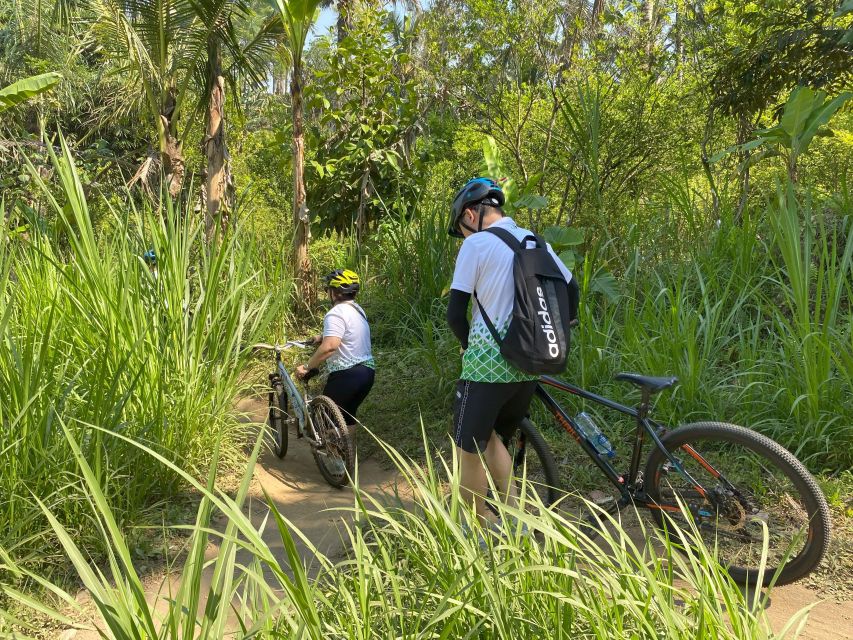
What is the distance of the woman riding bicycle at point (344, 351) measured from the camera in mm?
5250

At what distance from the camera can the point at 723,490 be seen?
10.8 ft

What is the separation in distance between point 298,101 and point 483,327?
15.6ft

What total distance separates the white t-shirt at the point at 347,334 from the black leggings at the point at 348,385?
0.04 m

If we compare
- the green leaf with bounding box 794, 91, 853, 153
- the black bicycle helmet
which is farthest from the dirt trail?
the green leaf with bounding box 794, 91, 853, 153

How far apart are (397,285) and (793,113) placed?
400cm

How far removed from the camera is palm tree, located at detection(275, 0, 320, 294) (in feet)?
22.1

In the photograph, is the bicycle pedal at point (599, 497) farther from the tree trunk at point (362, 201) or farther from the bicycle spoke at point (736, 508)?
the tree trunk at point (362, 201)

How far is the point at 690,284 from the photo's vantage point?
5488 mm

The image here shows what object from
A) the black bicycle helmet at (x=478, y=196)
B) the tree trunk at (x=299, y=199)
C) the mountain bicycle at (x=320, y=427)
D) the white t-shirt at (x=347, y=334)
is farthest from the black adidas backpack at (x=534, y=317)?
the tree trunk at (x=299, y=199)

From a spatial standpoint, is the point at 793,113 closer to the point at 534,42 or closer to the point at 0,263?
the point at 534,42

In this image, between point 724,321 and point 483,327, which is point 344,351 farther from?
point 724,321

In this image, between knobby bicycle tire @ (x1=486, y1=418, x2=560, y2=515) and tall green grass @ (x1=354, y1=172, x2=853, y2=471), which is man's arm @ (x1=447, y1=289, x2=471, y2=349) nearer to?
knobby bicycle tire @ (x1=486, y1=418, x2=560, y2=515)

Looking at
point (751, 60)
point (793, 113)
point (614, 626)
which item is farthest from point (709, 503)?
point (751, 60)

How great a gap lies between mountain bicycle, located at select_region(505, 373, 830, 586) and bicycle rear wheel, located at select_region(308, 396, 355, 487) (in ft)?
5.14
